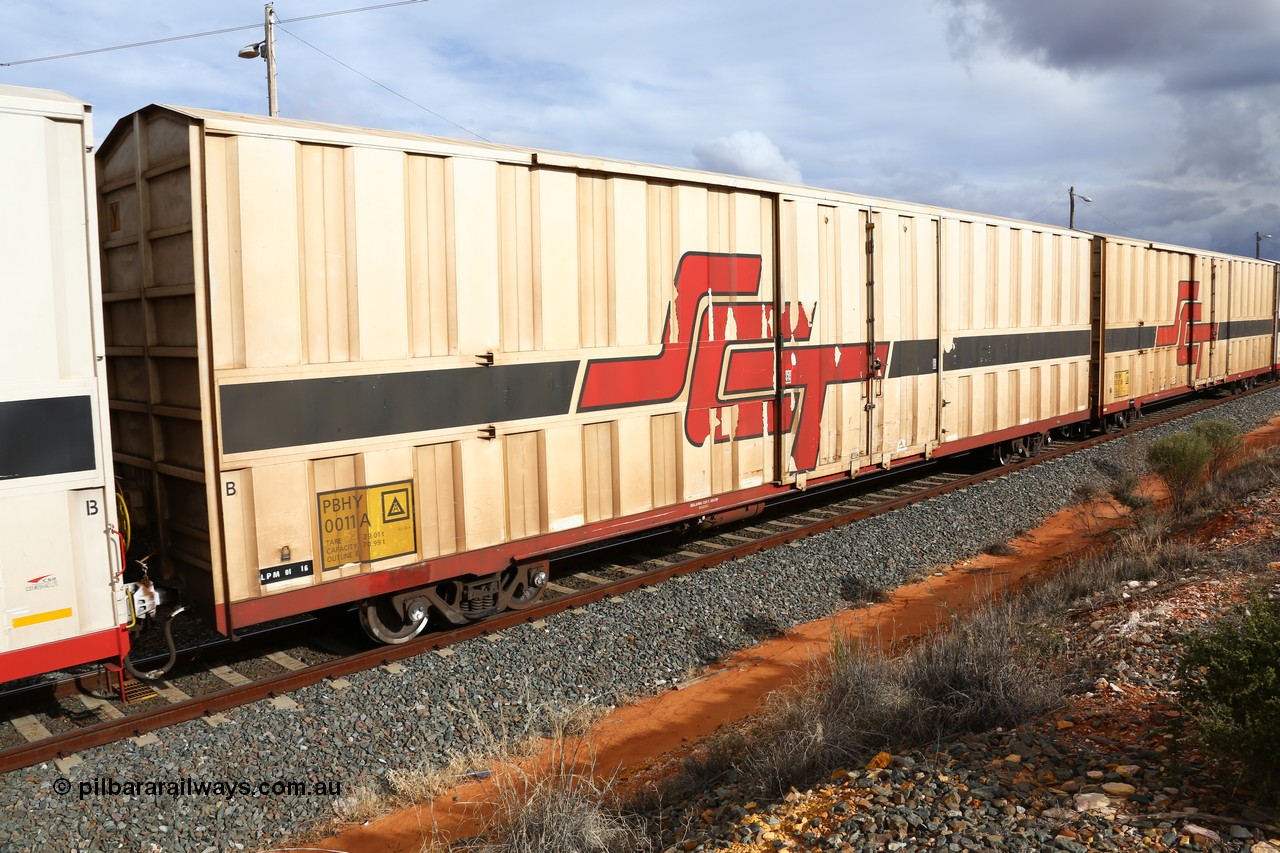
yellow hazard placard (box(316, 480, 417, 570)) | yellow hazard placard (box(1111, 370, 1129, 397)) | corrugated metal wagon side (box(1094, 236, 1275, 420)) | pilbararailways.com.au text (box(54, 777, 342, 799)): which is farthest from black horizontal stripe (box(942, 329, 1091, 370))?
pilbararailways.com.au text (box(54, 777, 342, 799))

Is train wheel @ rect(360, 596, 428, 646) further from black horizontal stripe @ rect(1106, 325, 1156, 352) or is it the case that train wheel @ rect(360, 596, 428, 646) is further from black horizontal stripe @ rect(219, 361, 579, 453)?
black horizontal stripe @ rect(1106, 325, 1156, 352)

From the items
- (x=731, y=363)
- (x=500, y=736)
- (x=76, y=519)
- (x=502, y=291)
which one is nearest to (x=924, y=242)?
(x=731, y=363)

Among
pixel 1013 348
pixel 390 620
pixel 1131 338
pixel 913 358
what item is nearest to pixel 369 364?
pixel 390 620

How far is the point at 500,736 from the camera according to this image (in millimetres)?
6195

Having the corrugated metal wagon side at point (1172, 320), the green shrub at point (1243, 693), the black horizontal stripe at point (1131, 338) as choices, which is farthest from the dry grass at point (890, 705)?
the corrugated metal wagon side at point (1172, 320)

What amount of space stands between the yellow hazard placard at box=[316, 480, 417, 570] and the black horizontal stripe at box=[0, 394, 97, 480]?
152 cm

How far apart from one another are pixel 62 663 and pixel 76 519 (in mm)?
891

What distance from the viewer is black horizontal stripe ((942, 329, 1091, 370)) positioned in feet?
43.3

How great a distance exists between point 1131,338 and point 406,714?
18.1 m

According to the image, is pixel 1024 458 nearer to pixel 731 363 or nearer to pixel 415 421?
pixel 731 363

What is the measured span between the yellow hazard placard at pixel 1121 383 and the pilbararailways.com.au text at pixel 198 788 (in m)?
17.7

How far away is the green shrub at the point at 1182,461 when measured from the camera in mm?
12758

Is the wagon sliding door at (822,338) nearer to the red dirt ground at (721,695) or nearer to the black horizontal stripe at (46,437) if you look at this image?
the red dirt ground at (721,695)

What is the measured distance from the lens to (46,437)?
17.5 feet
